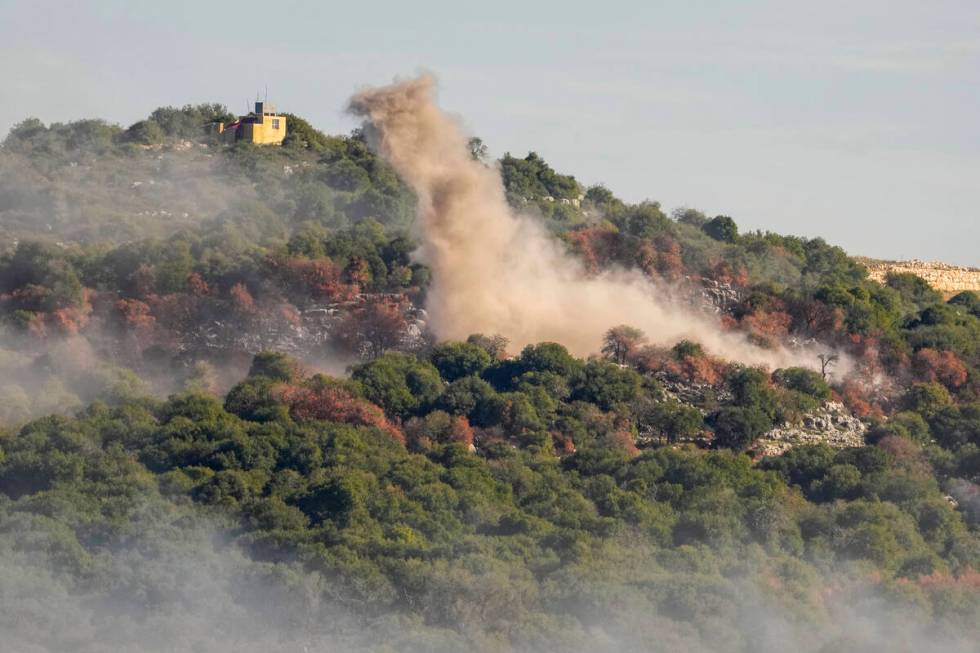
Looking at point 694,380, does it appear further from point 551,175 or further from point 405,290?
point 551,175

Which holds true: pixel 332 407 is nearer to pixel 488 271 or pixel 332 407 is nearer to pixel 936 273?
pixel 488 271

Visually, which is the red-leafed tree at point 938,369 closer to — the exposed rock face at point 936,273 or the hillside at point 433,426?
the hillside at point 433,426

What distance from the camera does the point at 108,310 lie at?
276 ft

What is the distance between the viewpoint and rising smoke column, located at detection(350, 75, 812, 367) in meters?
86.6

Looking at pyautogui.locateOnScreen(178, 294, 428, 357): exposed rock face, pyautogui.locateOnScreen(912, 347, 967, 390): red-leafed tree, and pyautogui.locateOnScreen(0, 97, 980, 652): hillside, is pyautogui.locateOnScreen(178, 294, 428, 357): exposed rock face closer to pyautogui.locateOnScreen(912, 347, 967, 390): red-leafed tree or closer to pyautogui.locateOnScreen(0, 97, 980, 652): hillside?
pyautogui.locateOnScreen(0, 97, 980, 652): hillside

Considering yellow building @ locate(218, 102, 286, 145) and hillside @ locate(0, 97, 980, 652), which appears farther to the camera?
yellow building @ locate(218, 102, 286, 145)

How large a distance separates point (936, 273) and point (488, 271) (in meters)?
30.2

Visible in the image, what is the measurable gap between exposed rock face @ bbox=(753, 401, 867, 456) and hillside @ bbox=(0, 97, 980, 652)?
9 centimetres

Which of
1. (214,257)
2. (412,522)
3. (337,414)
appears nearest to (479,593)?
(412,522)

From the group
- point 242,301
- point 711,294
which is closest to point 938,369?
point 711,294

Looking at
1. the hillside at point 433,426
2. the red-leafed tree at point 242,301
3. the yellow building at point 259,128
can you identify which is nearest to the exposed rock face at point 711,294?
the hillside at point 433,426

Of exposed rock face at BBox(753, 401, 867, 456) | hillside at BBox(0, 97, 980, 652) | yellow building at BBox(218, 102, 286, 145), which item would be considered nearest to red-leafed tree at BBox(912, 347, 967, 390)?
hillside at BBox(0, 97, 980, 652)

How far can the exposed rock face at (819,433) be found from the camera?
79.8 metres

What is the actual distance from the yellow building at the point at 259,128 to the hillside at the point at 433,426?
248 centimetres
